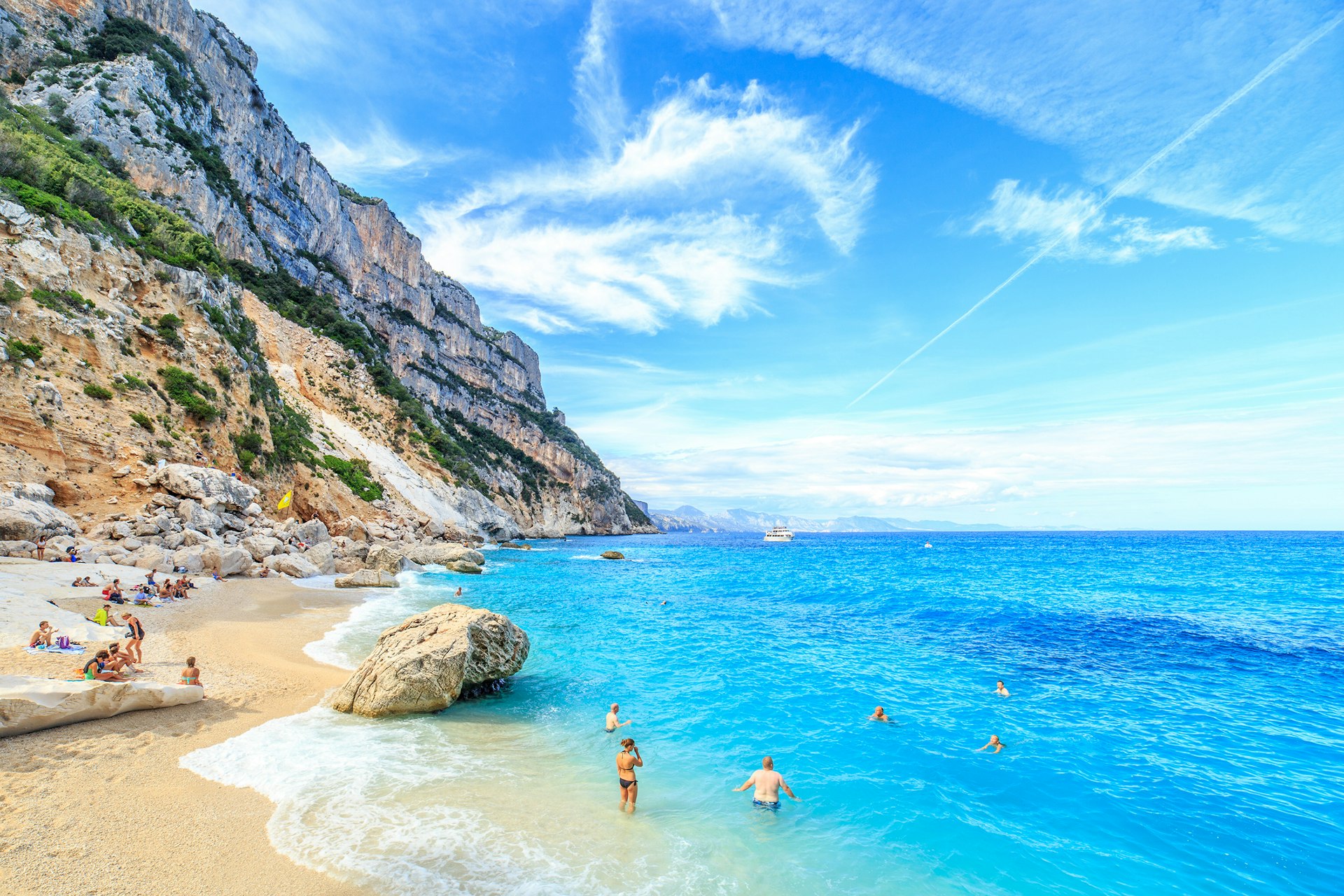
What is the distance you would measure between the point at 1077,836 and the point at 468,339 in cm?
12316

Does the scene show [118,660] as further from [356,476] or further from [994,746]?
[356,476]

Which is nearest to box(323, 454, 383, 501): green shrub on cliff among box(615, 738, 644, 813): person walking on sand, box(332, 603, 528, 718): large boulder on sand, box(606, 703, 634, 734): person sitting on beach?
box(332, 603, 528, 718): large boulder on sand

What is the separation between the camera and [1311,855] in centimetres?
773

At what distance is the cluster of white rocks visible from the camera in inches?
772

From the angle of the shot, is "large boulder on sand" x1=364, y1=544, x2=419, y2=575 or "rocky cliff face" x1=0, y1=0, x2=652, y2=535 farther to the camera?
"rocky cliff face" x1=0, y1=0, x2=652, y2=535

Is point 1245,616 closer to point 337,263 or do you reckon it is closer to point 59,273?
point 59,273

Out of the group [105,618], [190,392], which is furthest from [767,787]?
[190,392]

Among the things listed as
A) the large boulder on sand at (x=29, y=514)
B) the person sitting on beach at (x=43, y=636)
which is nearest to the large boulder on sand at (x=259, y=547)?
the large boulder on sand at (x=29, y=514)

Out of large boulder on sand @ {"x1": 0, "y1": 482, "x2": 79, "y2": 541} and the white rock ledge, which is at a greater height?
large boulder on sand @ {"x1": 0, "y1": 482, "x2": 79, "y2": 541}

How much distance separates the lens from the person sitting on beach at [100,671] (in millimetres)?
9688

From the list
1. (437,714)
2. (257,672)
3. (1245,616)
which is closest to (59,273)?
(257,672)

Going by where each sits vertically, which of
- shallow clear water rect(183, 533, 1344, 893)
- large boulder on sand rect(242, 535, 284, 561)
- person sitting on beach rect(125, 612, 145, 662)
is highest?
large boulder on sand rect(242, 535, 284, 561)

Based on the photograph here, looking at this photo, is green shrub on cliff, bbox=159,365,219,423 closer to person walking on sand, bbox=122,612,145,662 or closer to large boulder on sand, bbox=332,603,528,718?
person walking on sand, bbox=122,612,145,662

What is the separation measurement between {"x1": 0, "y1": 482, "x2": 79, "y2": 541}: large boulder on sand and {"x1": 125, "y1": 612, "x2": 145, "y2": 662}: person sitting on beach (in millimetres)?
9762
